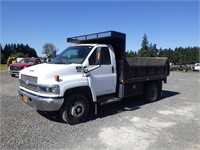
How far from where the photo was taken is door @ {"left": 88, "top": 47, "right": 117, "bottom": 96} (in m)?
6.02

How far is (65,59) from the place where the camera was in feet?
20.6

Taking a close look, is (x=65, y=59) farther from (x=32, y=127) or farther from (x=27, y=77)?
(x=32, y=127)

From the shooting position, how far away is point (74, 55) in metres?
6.23

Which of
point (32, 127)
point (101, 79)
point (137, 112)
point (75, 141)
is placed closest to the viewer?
point (75, 141)

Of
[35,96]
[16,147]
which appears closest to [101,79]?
[35,96]

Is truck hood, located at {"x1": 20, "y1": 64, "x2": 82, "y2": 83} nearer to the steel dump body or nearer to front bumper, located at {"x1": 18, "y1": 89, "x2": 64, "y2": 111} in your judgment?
front bumper, located at {"x1": 18, "y1": 89, "x2": 64, "y2": 111}

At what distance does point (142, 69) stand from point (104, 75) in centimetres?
217

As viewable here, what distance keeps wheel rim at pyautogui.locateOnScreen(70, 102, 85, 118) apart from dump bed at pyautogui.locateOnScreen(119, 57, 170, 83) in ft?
6.11

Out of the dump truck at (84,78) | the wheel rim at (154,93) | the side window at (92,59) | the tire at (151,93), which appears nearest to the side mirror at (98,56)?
the dump truck at (84,78)

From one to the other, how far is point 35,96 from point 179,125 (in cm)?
418

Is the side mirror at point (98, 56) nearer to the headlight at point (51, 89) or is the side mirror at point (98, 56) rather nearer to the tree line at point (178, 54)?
the headlight at point (51, 89)

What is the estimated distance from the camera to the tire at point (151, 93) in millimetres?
8344

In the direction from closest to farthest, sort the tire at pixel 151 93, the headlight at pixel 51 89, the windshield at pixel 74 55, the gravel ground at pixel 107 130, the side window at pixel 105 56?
the gravel ground at pixel 107 130 < the headlight at pixel 51 89 < the windshield at pixel 74 55 < the side window at pixel 105 56 < the tire at pixel 151 93

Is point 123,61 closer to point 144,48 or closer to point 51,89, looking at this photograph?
point 51,89
